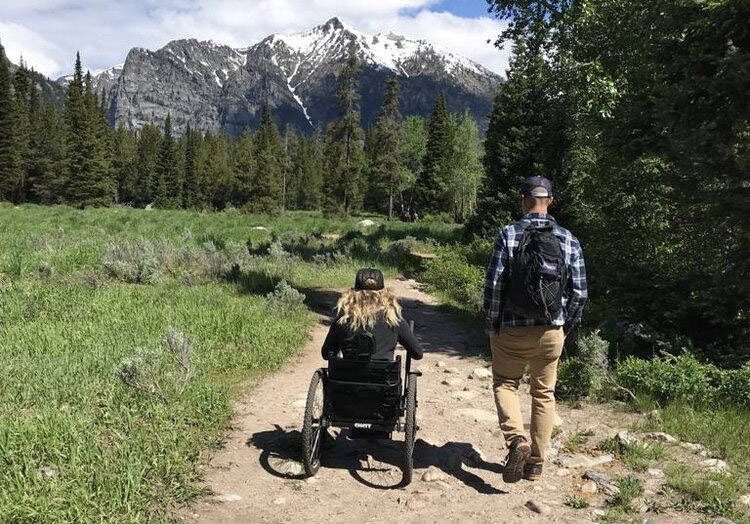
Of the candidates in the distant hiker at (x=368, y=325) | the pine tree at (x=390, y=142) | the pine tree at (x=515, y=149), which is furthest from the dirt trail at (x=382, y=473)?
the pine tree at (x=390, y=142)

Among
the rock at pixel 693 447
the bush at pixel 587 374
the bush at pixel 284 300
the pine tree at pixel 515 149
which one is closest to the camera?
the rock at pixel 693 447

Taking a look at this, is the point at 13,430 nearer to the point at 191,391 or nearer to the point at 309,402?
the point at 191,391

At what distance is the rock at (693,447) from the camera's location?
505cm

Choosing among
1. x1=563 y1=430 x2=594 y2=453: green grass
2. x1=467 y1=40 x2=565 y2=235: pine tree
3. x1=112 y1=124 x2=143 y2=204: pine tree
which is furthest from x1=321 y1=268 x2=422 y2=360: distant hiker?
x1=112 y1=124 x2=143 y2=204: pine tree

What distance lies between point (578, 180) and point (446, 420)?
1409cm

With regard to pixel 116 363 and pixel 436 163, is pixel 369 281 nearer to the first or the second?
pixel 116 363

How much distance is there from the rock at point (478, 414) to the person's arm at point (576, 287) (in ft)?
7.48


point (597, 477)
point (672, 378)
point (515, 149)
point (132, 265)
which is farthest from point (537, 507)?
point (515, 149)

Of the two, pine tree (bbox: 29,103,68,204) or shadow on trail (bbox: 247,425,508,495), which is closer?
shadow on trail (bbox: 247,425,508,495)

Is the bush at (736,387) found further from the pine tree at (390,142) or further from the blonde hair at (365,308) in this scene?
the pine tree at (390,142)

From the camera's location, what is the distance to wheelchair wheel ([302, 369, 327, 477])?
4.43 metres

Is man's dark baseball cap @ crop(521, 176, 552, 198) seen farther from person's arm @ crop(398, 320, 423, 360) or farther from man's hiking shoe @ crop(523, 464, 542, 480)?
man's hiking shoe @ crop(523, 464, 542, 480)

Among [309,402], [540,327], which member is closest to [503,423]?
[540,327]

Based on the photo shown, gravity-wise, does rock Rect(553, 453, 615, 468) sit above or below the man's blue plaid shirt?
below
